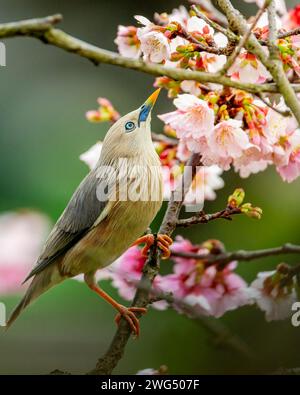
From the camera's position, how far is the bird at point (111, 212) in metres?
1.20

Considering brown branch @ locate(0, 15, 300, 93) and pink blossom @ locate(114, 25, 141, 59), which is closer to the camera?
brown branch @ locate(0, 15, 300, 93)

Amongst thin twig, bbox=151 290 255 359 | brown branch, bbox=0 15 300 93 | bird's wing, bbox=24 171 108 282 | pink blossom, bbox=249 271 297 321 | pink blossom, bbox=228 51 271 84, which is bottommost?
thin twig, bbox=151 290 255 359

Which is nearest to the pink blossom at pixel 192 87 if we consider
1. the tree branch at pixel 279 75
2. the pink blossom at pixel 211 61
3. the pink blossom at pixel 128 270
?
the pink blossom at pixel 211 61

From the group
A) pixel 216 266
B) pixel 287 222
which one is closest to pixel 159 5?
pixel 287 222

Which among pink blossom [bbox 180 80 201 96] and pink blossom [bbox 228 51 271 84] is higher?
pink blossom [bbox 180 80 201 96]

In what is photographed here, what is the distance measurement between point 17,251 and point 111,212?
0.85 ft

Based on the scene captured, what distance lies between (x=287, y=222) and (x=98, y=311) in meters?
0.51

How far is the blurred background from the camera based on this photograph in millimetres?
1520

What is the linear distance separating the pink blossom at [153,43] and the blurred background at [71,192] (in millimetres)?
509

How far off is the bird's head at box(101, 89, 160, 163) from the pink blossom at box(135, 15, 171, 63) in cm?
15

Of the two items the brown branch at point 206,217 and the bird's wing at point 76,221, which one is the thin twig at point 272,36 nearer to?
the brown branch at point 206,217

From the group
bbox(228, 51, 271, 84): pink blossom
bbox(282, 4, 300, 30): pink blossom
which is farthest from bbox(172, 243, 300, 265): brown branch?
bbox(282, 4, 300, 30): pink blossom

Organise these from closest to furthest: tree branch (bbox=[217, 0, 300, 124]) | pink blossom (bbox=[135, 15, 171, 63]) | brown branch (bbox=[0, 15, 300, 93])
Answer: brown branch (bbox=[0, 15, 300, 93]) → tree branch (bbox=[217, 0, 300, 124]) → pink blossom (bbox=[135, 15, 171, 63])

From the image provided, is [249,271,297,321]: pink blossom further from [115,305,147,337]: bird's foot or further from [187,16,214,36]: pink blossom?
[187,16,214,36]: pink blossom
